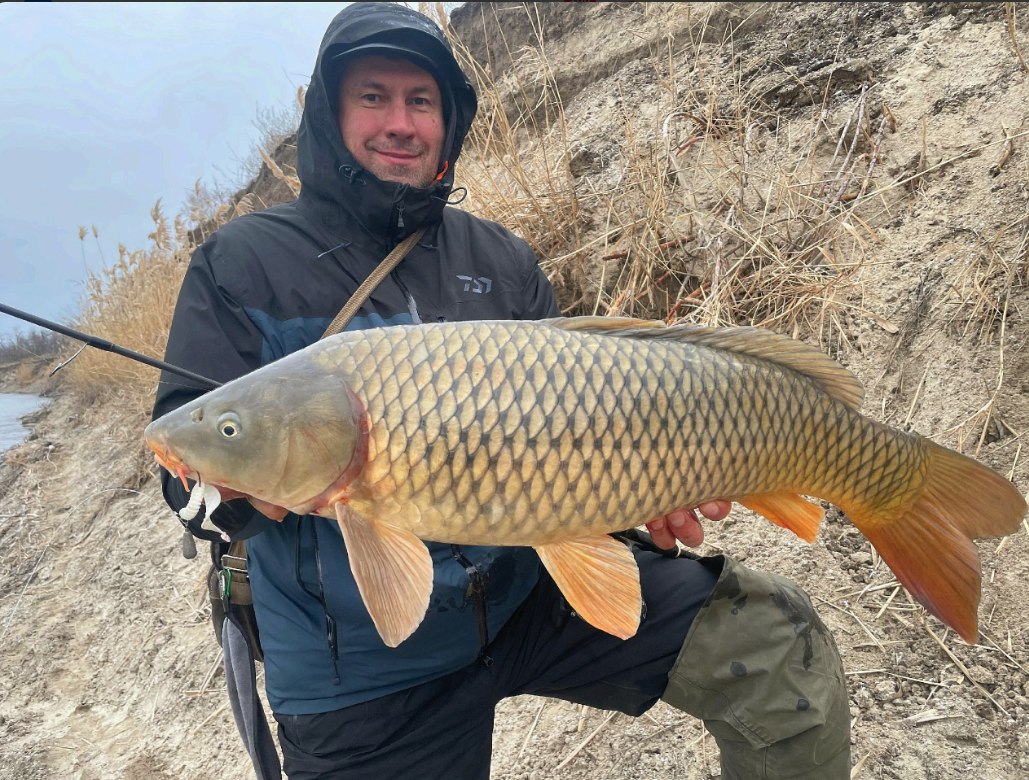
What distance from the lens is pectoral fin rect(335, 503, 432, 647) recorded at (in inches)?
37.9

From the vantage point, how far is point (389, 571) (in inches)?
38.4

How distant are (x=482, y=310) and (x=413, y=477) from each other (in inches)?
25.9

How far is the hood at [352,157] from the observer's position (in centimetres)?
148

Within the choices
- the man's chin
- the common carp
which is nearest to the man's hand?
the common carp

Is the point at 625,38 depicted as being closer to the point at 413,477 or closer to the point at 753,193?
the point at 753,193

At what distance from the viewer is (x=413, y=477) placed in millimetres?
963

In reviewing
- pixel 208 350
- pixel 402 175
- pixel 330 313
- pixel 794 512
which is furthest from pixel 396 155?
pixel 794 512

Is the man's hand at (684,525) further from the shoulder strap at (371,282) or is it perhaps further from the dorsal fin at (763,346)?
the shoulder strap at (371,282)

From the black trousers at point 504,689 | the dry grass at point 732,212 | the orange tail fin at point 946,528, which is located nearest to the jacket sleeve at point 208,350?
the black trousers at point 504,689

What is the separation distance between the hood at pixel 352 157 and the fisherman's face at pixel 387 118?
0.04 m

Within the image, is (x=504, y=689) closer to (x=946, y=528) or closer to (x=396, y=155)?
(x=946, y=528)

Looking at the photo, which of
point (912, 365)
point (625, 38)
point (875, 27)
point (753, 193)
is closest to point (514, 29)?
point (625, 38)

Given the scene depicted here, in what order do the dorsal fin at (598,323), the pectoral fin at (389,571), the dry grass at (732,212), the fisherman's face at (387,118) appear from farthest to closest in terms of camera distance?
the dry grass at (732,212), the fisherman's face at (387,118), the dorsal fin at (598,323), the pectoral fin at (389,571)

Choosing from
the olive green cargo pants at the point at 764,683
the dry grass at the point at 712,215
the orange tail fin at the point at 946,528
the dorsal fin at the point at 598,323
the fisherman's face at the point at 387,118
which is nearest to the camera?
the dorsal fin at the point at 598,323
